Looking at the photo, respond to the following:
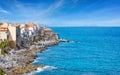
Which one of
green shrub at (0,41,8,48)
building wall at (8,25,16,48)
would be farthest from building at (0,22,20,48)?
green shrub at (0,41,8,48)

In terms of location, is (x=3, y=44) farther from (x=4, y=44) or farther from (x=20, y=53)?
(x=20, y=53)

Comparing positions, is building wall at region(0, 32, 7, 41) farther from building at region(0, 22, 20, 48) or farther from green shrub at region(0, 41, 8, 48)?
green shrub at region(0, 41, 8, 48)

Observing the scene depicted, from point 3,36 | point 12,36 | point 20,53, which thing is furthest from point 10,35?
point 20,53

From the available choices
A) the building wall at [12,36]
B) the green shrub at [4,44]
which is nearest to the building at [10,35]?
the building wall at [12,36]

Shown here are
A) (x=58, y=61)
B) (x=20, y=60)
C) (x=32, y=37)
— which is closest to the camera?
(x=20, y=60)

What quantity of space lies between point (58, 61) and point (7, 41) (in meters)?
16.2

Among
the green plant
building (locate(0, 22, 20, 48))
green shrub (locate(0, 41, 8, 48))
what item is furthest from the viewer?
building (locate(0, 22, 20, 48))

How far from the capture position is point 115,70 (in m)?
49.4

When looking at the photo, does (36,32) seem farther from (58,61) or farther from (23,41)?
(58,61)

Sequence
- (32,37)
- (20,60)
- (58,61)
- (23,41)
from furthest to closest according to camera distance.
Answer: (32,37) → (23,41) → (58,61) → (20,60)

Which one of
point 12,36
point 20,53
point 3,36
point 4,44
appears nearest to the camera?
point 20,53

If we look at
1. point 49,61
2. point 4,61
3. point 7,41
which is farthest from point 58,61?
point 7,41

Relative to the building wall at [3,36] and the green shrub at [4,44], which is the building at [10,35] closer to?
the building wall at [3,36]

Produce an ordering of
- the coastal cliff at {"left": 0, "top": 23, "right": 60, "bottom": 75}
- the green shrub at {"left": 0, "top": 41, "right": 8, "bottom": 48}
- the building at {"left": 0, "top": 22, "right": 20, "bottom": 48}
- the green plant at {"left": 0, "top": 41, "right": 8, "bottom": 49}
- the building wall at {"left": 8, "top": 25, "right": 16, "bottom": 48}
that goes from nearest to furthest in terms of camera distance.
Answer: the coastal cliff at {"left": 0, "top": 23, "right": 60, "bottom": 75}, the green plant at {"left": 0, "top": 41, "right": 8, "bottom": 49}, the green shrub at {"left": 0, "top": 41, "right": 8, "bottom": 48}, the building at {"left": 0, "top": 22, "right": 20, "bottom": 48}, the building wall at {"left": 8, "top": 25, "right": 16, "bottom": 48}
